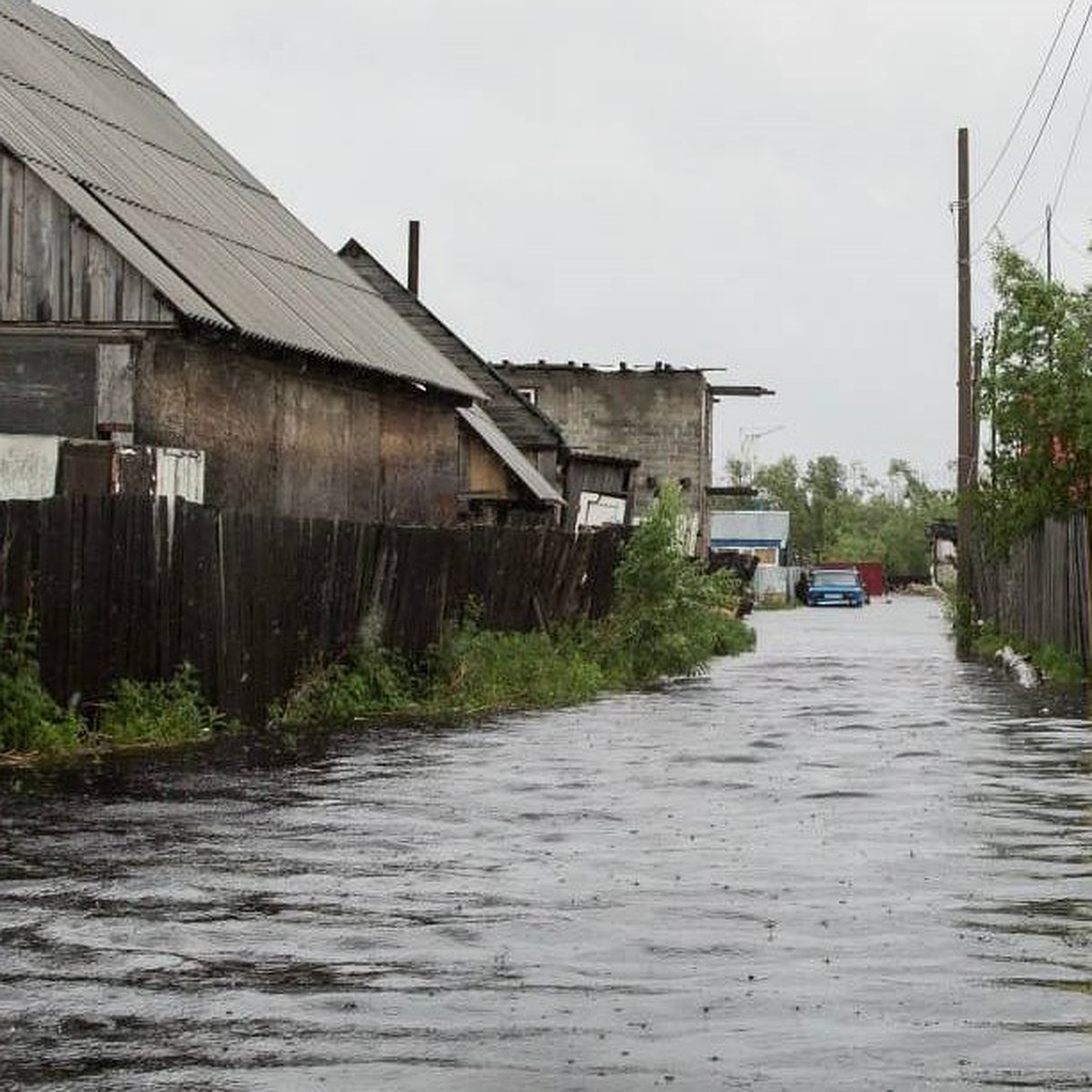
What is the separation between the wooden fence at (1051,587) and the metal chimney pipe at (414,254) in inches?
861

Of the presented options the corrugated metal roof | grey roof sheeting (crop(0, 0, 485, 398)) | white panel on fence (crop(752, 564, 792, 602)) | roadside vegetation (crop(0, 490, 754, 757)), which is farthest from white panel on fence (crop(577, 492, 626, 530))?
white panel on fence (crop(752, 564, 792, 602))

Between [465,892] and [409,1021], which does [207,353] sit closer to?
[465,892]

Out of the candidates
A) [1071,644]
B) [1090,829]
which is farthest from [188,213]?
[1090,829]

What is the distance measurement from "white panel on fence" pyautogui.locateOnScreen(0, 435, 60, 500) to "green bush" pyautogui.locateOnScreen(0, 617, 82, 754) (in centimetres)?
288

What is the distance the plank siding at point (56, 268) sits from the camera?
2102 cm

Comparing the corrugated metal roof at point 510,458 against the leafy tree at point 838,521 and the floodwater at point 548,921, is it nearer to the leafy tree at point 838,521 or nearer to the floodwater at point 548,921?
the floodwater at point 548,921

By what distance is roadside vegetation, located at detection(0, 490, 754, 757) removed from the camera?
51.0 feet

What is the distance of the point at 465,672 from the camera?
2211 cm

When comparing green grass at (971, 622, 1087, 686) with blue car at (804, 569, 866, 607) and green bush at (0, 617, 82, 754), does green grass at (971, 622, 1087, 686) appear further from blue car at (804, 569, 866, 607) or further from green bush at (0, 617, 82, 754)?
blue car at (804, 569, 866, 607)

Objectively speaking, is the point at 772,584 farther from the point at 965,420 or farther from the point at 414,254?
the point at 965,420

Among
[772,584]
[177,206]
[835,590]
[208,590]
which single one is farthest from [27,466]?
[772,584]

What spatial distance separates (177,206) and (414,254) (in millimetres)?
31241

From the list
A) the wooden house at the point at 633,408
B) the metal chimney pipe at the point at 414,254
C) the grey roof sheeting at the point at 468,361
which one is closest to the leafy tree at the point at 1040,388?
the grey roof sheeting at the point at 468,361

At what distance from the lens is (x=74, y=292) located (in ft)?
69.6
